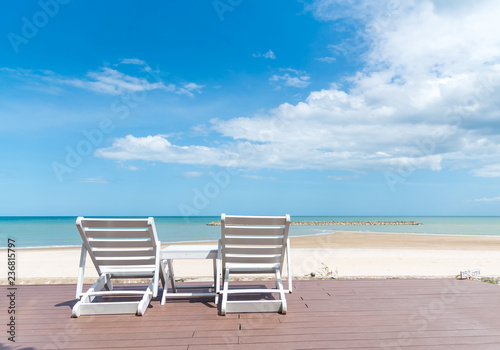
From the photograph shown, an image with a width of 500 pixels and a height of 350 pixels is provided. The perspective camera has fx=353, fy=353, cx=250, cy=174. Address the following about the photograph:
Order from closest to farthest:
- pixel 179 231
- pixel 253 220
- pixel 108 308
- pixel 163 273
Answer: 1. pixel 108 308
2. pixel 253 220
3. pixel 163 273
4. pixel 179 231

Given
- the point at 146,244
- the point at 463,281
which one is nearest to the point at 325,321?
the point at 146,244

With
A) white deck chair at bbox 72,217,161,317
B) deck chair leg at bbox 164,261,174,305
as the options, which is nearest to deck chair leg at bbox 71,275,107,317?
white deck chair at bbox 72,217,161,317

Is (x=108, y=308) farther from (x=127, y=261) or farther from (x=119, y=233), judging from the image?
(x=119, y=233)

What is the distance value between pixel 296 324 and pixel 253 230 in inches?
39.3

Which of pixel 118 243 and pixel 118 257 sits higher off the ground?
pixel 118 243

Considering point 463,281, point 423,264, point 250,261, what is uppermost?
→ point 250,261

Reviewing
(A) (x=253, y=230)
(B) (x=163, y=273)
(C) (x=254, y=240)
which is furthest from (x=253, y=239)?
(B) (x=163, y=273)

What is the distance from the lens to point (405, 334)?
293cm

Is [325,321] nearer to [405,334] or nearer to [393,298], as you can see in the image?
Answer: [405,334]

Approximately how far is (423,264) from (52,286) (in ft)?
30.3

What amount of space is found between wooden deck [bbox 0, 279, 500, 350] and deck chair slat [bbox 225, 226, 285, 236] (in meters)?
0.80

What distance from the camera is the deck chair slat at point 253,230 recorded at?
3.64 metres

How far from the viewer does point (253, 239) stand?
12.4 ft

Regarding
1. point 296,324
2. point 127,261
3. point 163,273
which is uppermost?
point 127,261
